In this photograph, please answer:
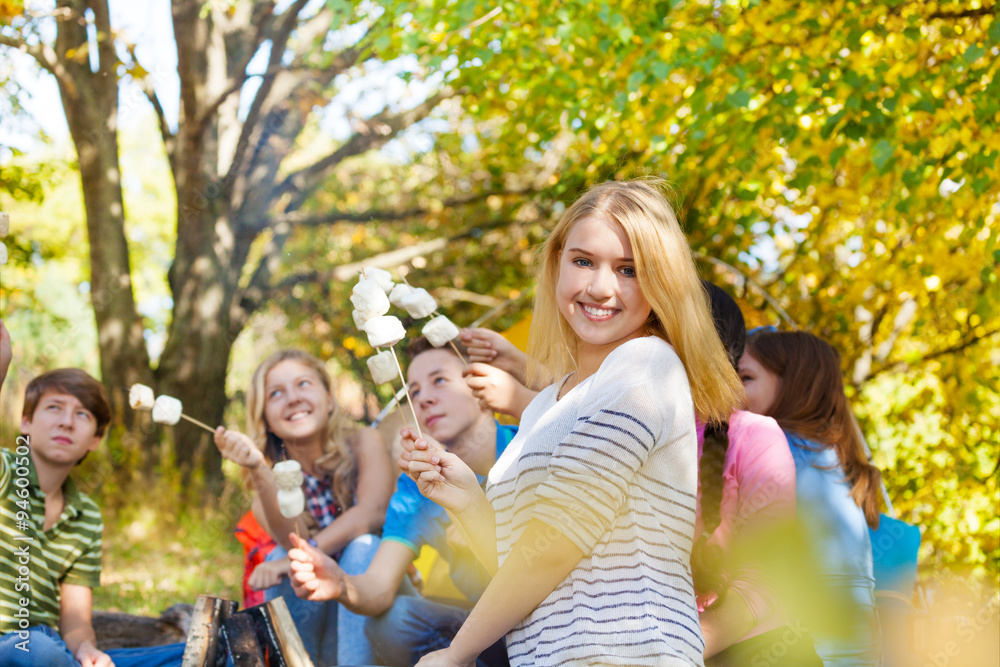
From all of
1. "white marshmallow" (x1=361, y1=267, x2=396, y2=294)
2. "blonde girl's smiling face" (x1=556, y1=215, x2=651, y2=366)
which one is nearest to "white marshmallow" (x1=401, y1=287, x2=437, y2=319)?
"white marshmallow" (x1=361, y1=267, x2=396, y2=294)

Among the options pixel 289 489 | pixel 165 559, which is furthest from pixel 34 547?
pixel 165 559

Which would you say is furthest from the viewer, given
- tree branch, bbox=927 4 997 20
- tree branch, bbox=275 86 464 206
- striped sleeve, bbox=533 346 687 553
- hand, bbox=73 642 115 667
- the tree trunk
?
tree branch, bbox=275 86 464 206

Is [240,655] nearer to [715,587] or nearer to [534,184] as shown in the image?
[715,587]

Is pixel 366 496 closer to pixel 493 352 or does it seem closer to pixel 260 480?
pixel 260 480

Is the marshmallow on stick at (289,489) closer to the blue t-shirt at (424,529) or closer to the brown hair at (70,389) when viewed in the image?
the blue t-shirt at (424,529)

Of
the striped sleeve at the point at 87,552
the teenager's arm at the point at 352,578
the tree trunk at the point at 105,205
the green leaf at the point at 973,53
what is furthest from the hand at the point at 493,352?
the tree trunk at the point at 105,205

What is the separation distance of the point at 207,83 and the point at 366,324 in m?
5.36

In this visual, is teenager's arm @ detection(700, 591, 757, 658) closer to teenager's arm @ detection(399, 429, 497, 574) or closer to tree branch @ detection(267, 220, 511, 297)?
teenager's arm @ detection(399, 429, 497, 574)

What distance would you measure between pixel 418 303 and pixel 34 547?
1.44m

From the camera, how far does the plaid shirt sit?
3070 millimetres

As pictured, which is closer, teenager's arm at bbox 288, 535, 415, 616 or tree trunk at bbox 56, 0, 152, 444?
teenager's arm at bbox 288, 535, 415, 616

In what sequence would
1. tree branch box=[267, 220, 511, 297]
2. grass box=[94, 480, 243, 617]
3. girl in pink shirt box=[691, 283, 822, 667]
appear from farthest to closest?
tree branch box=[267, 220, 511, 297]
grass box=[94, 480, 243, 617]
girl in pink shirt box=[691, 283, 822, 667]

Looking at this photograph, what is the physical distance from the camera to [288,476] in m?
2.32

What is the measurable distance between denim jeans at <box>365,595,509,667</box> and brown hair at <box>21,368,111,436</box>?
1175 millimetres
